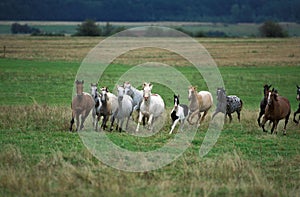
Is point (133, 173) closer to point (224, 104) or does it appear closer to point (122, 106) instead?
point (122, 106)

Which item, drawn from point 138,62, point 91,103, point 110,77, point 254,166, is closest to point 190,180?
point 254,166

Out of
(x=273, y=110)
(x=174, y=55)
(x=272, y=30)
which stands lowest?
(x=273, y=110)

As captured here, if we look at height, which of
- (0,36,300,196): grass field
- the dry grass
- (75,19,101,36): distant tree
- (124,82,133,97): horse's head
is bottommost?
(0,36,300,196): grass field

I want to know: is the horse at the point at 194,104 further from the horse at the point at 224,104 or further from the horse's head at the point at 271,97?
the horse's head at the point at 271,97

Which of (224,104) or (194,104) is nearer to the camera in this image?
(194,104)

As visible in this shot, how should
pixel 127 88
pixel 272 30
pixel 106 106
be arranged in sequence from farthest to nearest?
1. pixel 272 30
2. pixel 127 88
3. pixel 106 106

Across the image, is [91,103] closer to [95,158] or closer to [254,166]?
[95,158]

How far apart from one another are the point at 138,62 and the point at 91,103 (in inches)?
1516

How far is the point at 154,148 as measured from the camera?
645 inches

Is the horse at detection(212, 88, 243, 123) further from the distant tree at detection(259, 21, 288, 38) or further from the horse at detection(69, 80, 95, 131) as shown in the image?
the distant tree at detection(259, 21, 288, 38)

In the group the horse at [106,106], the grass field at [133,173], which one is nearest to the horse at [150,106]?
the grass field at [133,173]

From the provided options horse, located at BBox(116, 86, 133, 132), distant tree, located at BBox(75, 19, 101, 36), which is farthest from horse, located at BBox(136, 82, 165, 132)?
distant tree, located at BBox(75, 19, 101, 36)

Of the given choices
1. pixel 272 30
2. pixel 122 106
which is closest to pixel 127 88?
pixel 122 106

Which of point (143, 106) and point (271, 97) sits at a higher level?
point (271, 97)
